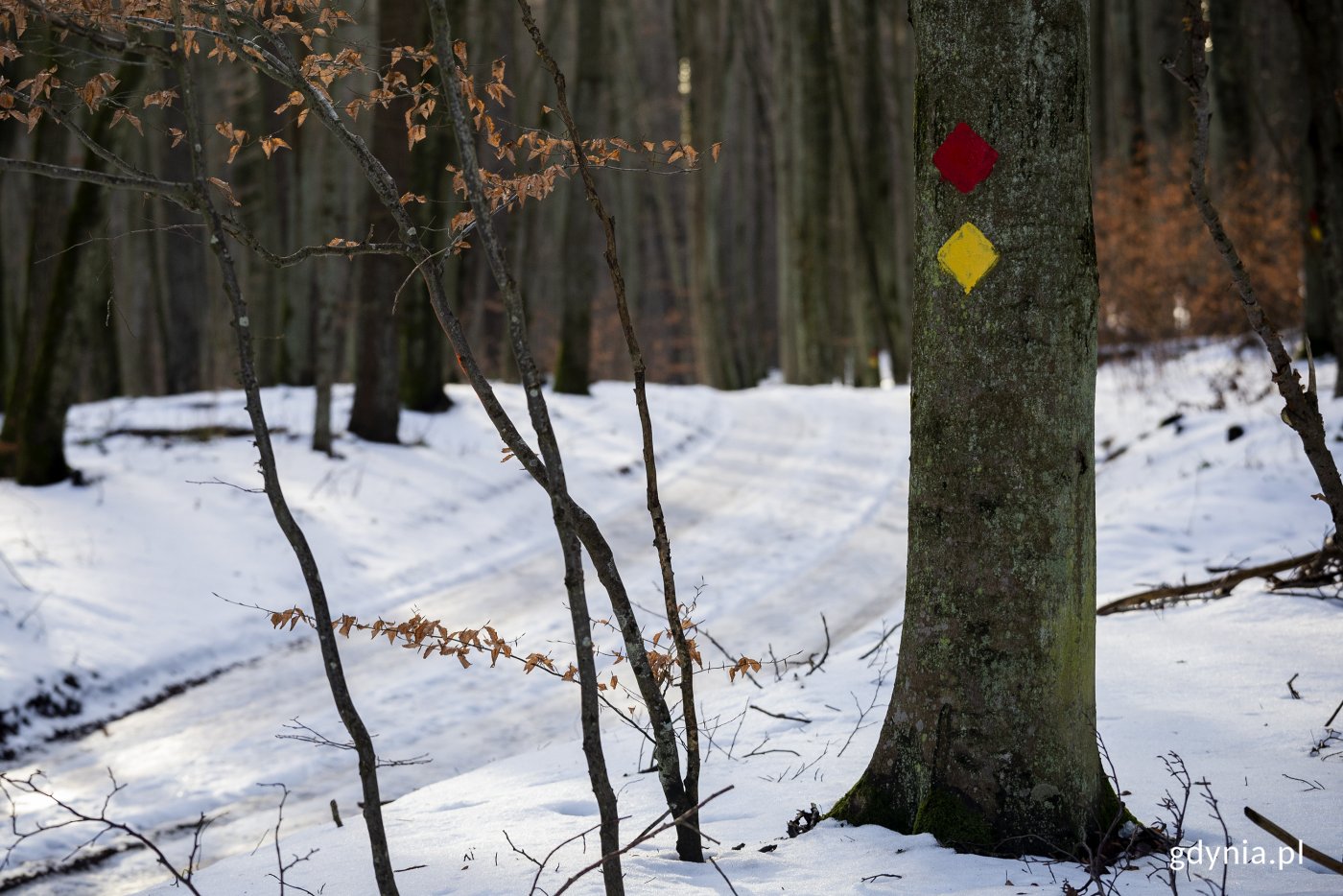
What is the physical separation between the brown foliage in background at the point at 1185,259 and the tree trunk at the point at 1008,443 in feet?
39.5

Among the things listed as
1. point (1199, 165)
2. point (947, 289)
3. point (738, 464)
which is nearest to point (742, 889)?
point (947, 289)

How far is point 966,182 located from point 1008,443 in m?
0.73

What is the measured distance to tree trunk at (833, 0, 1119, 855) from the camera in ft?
9.61

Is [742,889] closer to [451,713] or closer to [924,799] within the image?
[924,799]

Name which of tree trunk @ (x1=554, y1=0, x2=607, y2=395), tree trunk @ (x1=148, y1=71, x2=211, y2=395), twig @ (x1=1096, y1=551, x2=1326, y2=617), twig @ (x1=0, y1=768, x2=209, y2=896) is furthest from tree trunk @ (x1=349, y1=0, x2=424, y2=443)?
twig @ (x1=1096, y1=551, x2=1326, y2=617)

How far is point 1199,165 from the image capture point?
374 centimetres

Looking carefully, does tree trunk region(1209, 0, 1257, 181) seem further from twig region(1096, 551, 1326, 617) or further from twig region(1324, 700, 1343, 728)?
twig region(1324, 700, 1343, 728)

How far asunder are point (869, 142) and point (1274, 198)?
9255 mm

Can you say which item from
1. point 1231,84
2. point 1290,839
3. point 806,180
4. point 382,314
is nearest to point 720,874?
point 1290,839

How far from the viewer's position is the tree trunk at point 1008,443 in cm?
293

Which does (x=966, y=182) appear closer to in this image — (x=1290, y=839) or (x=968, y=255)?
(x=968, y=255)

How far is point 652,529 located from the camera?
9.51 meters

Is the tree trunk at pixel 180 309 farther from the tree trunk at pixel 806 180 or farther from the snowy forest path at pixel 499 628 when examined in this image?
the tree trunk at pixel 806 180

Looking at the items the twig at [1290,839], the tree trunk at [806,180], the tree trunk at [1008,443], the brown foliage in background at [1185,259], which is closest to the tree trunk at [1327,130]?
the brown foliage in background at [1185,259]
